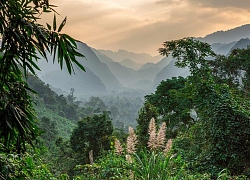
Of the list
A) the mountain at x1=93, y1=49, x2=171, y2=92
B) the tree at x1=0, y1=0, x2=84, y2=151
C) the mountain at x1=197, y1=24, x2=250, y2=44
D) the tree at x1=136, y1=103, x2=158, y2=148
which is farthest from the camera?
the mountain at x1=93, y1=49, x2=171, y2=92

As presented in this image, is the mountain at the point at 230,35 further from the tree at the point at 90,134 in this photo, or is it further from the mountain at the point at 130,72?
the tree at the point at 90,134

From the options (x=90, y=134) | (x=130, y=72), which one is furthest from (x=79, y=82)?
(x=90, y=134)

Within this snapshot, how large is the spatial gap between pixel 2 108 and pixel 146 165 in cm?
157

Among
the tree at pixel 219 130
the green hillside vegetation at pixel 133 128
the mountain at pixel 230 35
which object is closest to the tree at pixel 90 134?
the green hillside vegetation at pixel 133 128

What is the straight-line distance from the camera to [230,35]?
424 feet

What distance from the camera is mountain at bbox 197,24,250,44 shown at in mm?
115781

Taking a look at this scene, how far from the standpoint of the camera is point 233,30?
5039 inches

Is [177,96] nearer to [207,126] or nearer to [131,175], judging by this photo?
Result: [207,126]

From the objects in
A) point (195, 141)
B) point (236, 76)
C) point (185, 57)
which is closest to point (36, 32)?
point (195, 141)

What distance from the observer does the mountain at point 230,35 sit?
116 m

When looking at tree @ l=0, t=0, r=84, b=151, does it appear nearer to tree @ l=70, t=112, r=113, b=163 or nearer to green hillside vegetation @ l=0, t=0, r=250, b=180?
green hillside vegetation @ l=0, t=0, r=250, b=180

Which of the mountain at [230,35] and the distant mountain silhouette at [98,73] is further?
the distant mountain silhouette at [98,73]

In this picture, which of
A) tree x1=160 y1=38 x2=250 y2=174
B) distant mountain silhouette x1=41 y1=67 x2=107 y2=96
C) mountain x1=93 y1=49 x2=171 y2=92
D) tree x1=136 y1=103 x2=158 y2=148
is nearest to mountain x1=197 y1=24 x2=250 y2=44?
mountain x1=93 y1=49 x2=171 y2=92

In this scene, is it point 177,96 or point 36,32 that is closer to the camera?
point 36,32
